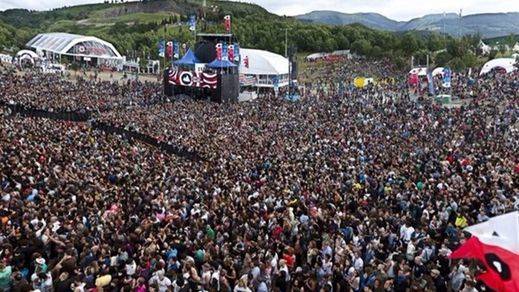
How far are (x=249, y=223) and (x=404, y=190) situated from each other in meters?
5.93

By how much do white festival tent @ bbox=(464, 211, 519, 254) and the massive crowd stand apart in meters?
0.80

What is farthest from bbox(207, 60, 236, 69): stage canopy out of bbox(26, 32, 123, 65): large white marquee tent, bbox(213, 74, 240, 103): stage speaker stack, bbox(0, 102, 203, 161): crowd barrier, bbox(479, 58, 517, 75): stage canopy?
bbox(26, 32, 123, 65): large white marquee tent

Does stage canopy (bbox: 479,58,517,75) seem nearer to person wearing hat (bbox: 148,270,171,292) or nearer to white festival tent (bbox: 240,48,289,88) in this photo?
white festival tent (bbox: 240,48,289,88)

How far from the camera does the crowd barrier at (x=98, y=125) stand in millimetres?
27734

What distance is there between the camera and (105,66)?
8600 cm

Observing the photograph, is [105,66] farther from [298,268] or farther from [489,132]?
[298,268]

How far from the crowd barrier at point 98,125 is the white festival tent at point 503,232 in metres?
18.1

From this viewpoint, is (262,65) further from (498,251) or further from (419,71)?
(498,251)

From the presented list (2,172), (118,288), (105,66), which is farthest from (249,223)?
(105,66)

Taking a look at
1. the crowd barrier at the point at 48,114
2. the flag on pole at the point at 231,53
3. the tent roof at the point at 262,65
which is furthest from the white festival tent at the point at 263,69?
the crowd barrier at the point at 48,114

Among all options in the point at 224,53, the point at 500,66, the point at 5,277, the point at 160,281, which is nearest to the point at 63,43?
the point at 224,53

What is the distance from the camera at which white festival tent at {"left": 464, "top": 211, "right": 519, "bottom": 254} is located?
938 cm

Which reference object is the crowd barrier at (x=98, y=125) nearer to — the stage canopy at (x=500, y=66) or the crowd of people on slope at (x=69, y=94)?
the crowd of people on slope at (x=69, y=94)

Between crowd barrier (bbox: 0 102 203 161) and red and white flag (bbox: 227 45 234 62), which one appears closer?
crowd barrier (bbox: 0 102 203 161)
